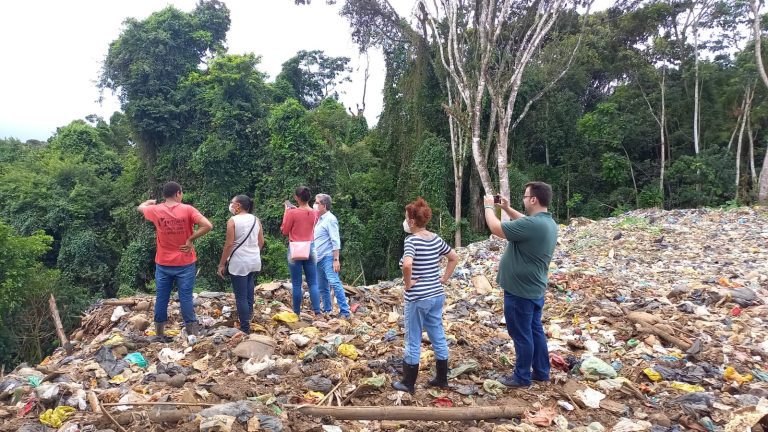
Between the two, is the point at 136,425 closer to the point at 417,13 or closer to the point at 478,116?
the point at 478,116

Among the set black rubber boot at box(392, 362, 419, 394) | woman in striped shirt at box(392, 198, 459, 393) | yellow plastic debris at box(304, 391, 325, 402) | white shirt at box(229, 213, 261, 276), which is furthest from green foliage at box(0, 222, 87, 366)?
woman in striped shirt at box(392, 198, 459, 393)

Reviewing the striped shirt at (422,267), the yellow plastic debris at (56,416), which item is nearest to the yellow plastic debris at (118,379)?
the yellow plastic debris at (56,416)

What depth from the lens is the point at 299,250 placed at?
16.0 feet

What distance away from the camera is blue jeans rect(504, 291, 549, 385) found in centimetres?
327

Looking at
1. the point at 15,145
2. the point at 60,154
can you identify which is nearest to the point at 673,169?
the point at 60,154

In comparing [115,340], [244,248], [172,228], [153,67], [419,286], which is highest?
[153,67]

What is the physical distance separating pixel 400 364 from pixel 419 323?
2.47 ft

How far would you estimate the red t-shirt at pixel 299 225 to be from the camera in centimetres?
489

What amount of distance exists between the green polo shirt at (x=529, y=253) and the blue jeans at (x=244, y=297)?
244 cm

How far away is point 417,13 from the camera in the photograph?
1628 centimetres

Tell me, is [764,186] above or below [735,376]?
above

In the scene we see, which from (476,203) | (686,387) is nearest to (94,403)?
(686,387)

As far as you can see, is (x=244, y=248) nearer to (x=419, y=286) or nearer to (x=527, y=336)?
(x=419, y=286)

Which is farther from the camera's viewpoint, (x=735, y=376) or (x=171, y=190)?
(x=171, y=190)
